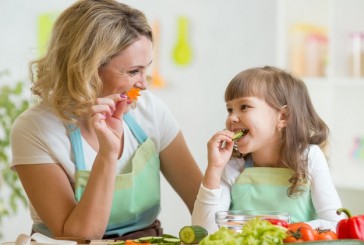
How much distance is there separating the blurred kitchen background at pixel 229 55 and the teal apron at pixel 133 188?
179cm

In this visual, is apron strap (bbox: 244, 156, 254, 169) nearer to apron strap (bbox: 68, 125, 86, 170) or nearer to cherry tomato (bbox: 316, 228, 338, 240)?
apron strap (bbox: 68, 125, 86, 170)

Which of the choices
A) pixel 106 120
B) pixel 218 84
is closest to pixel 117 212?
pixel 106 120

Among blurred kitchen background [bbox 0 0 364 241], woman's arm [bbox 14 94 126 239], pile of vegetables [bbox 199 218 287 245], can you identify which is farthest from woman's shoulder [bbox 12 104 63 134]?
blurred kitchen background [bbox 0 0 364 241]

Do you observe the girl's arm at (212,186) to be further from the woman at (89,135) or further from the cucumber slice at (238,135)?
the woman at (89,135)

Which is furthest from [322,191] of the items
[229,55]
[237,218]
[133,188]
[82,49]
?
[229,55]

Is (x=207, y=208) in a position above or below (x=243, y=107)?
below

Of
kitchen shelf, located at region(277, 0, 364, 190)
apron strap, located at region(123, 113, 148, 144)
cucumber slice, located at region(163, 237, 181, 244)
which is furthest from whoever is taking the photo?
kitchen shelf, located at region(277, 0, 364, 190)

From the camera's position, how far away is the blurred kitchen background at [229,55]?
13.5ft

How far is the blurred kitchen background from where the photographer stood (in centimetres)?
413

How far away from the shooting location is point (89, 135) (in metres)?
2.32

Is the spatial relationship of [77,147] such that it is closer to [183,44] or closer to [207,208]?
[207,208]

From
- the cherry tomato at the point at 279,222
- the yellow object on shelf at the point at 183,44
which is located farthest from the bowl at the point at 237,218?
the yellow object on shelf at the point at 183,44

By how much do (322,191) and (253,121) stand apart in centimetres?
29

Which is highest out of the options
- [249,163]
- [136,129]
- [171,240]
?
[136,129]
